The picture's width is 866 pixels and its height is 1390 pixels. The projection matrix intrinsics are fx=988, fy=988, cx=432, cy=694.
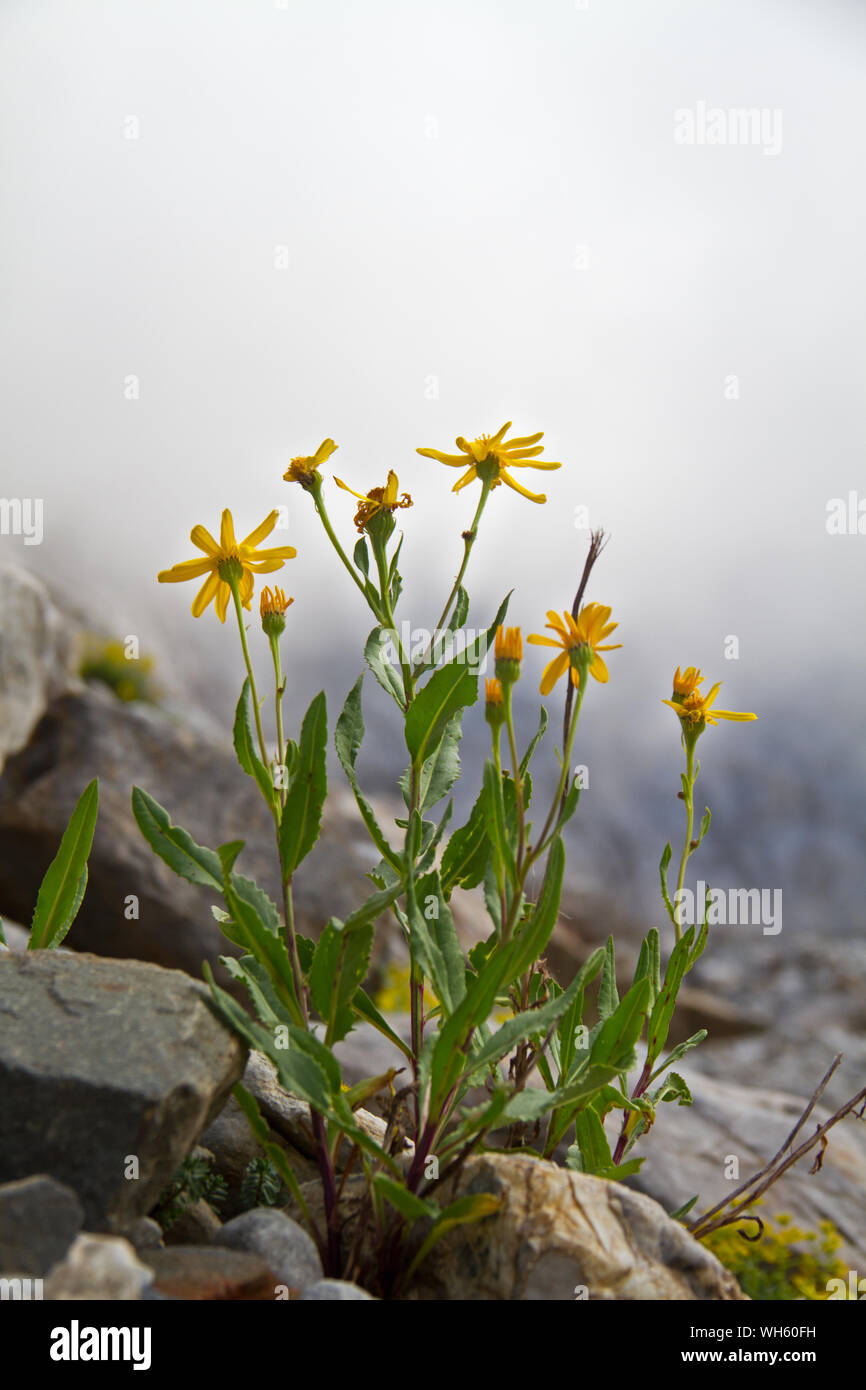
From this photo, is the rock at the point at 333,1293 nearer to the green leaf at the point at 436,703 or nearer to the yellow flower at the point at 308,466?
the green leaf at the point at 436,703

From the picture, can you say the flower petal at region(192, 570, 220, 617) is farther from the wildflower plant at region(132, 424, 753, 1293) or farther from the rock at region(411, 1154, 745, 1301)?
the rock at region(411, 1154, 745, 1301)

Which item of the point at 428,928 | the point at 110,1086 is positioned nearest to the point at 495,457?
the point at 428,928

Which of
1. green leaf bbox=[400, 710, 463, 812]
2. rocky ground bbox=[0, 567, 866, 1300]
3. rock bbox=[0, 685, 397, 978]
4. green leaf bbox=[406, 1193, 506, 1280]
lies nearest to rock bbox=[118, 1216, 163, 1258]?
rocky ground bbox=[0, 567, 866, 1300]

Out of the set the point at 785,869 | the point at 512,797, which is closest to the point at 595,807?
the point at 785,869
